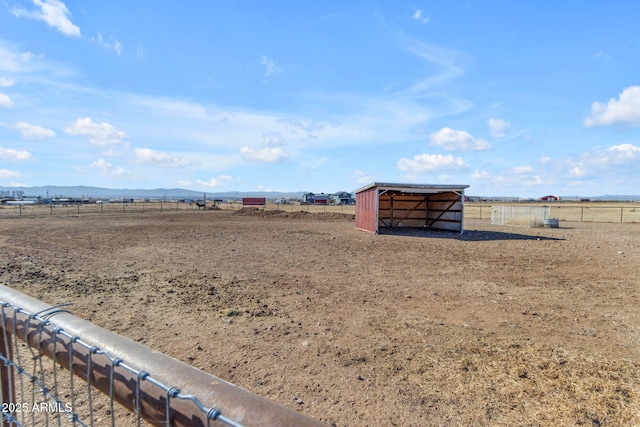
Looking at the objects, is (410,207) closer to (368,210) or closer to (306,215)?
(368,210)

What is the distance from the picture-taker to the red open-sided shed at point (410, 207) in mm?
19156

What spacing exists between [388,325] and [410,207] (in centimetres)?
1994

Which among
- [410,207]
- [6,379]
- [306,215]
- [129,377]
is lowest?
[306,215]

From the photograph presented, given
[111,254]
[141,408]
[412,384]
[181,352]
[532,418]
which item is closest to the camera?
[141,408]

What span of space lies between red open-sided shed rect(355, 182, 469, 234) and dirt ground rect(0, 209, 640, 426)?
26.9 ft

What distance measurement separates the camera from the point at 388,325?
5301 millimetres

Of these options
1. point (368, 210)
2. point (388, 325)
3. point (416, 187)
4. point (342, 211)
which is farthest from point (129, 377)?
point (342, 211)

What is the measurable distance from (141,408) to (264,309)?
193 inches

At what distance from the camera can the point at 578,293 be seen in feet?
23.5

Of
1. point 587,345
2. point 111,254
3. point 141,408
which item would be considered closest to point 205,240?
point 111,254

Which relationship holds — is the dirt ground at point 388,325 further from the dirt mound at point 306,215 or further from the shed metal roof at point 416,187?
the dirt mound at point 306,215

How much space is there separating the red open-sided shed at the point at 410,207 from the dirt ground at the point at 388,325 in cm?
820

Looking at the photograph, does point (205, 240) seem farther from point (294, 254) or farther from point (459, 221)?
point (459, 221)

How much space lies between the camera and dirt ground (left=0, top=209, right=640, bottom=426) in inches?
135
